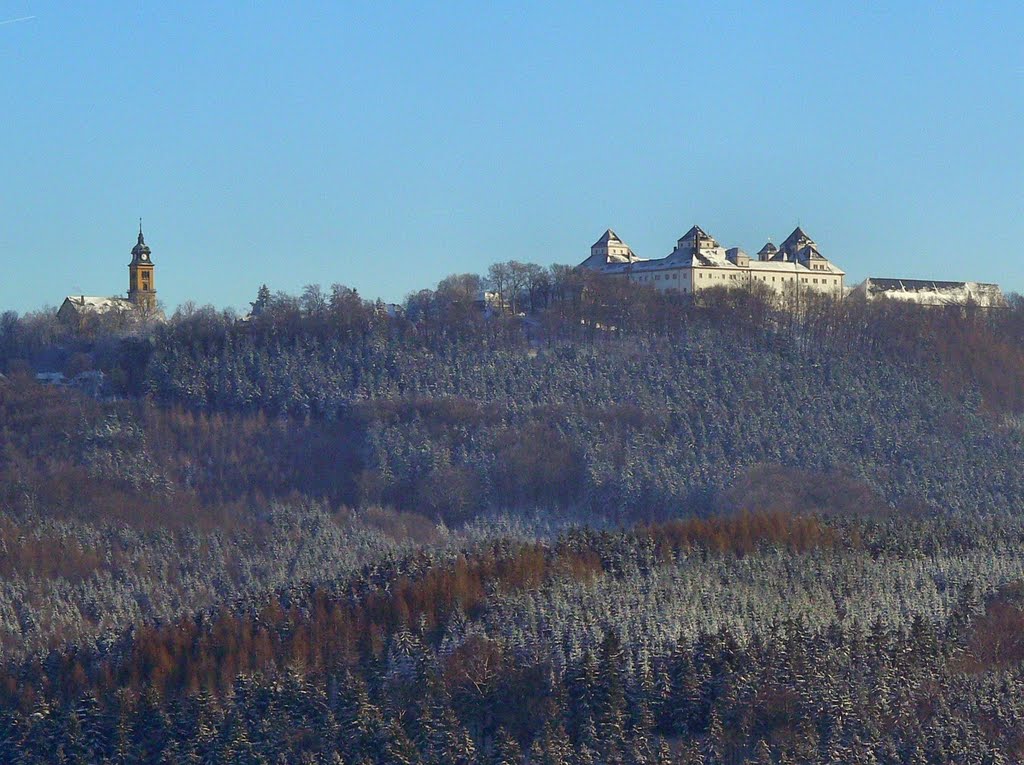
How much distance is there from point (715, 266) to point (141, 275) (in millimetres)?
39651

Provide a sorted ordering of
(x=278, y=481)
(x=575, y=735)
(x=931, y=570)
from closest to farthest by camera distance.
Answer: (x=575, y=735) < (x=931, y=570) < (x=278, y=481)

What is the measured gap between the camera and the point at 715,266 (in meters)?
112

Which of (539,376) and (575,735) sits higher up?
(539,376)

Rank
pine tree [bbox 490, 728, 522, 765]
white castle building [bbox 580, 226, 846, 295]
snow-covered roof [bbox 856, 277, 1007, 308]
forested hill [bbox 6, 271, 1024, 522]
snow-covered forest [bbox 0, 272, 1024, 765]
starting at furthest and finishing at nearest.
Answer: snow-covered roof [bbox 856, 277, 1007, 308] < white castle building [bbox 580, 226, 846, 295] < forested hill [bbox 6, 271, 1024, 522] < snow-covered forest [bbox 0, 272, 1024, 765] < pine tree [bbox 490, 728, 522, 765]

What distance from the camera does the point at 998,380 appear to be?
102 m

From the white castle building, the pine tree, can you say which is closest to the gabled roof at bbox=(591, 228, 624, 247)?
the white castle building

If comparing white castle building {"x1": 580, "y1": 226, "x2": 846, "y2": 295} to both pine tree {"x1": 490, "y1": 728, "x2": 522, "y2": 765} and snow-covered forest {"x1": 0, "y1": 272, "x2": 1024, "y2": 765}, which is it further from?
pine tree {"x1": 490, "y1": 728, "x2": 522, "y2": 765}

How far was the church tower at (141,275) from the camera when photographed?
125250mm

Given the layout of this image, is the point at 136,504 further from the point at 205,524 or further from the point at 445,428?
the point at 445,428

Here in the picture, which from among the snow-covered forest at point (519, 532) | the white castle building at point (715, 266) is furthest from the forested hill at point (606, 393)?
the white castle building at point (715, 266)

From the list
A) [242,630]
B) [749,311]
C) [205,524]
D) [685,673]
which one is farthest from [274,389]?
[685,673]

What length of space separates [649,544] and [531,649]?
506 inches

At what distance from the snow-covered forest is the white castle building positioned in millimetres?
7546

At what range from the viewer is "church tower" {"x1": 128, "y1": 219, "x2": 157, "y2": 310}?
125250 millimetres
